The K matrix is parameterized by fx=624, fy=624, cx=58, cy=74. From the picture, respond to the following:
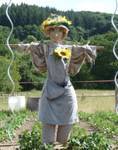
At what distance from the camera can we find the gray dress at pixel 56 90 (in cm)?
560

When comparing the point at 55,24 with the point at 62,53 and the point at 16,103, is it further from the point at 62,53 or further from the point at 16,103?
the point at 16,103

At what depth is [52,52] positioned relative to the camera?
5695mm

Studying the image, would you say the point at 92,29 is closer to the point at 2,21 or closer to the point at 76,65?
the point at 2,21

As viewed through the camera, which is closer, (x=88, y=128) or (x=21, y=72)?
(x=88, y=128)

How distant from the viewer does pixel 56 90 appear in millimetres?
5617

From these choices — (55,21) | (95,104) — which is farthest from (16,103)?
(55,21)

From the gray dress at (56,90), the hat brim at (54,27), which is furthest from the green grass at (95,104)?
the hat brim at (54,27)

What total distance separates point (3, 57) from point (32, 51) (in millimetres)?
33822

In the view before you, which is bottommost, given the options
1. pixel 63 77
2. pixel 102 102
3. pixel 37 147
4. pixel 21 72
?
pixel 21 72

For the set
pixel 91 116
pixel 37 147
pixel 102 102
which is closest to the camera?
pixel 37 147

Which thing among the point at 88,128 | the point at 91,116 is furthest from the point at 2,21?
the point at 88,128

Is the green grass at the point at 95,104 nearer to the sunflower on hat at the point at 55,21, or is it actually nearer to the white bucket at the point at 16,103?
the white bucket at the point at 16,103

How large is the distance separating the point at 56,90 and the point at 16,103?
528cm

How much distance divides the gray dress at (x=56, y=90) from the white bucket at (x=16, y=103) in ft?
14.1
